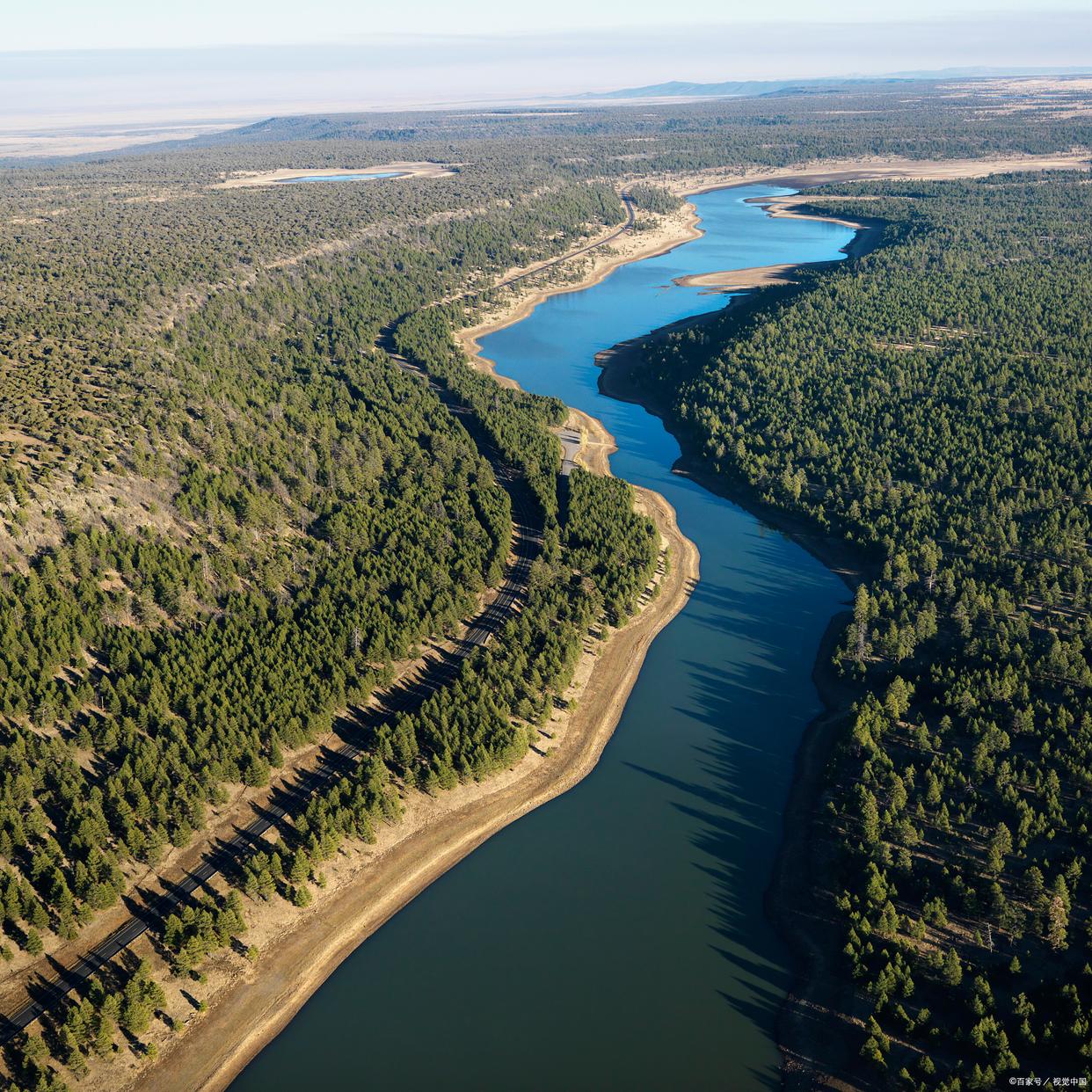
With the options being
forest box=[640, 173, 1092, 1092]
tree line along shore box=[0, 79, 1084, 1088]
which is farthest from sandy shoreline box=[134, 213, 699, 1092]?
forest box=[640, 173, 1092, 1092]

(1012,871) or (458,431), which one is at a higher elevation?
(458,431)

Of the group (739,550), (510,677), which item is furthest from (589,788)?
(739,550)

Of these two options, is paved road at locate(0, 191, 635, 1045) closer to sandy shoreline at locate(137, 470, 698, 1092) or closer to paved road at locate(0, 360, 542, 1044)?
paved road at locate(0, 360, 542, 1044)

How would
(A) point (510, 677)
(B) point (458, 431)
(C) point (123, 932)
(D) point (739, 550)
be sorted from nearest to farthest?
(C) point (123, 932) < (A) point (510, 677) < (D) point (739, 550) < (B) point (458, 431)

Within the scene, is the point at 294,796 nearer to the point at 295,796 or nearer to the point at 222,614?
the point at 295,796

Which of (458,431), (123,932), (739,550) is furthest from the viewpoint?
(458,431)

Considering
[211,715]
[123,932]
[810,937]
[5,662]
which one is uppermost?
[5,662]

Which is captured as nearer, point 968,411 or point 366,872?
point 366,872

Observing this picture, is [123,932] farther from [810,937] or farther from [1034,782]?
[1034,782]

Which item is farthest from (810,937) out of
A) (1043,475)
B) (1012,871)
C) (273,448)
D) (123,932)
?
(273,448)
